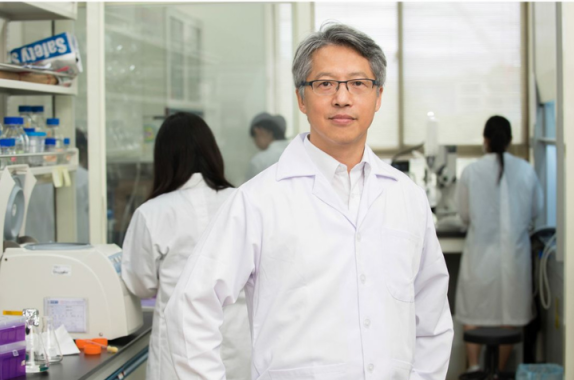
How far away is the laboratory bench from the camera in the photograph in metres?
1.95

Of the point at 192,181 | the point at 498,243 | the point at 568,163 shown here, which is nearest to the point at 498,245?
the point at 498,243

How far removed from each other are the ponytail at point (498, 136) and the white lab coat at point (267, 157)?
4.77 feet

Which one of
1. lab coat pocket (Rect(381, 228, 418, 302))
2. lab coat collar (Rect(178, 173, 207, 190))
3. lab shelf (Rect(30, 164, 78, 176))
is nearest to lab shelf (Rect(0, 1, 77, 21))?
lab shelf (Rect(30, 164, 78, 176))

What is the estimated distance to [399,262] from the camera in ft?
4.94

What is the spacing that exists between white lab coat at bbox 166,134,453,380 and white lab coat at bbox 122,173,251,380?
89 centimetres

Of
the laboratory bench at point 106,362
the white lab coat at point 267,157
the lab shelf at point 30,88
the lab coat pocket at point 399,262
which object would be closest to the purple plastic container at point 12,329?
the laboratory bench at point 106,362

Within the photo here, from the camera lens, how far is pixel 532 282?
431cm

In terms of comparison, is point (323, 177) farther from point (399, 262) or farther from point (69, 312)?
point (69, 312)

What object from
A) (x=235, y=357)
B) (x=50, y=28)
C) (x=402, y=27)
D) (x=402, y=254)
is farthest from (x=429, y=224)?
(x=402, y=27)

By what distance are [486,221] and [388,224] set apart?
2.83 meters

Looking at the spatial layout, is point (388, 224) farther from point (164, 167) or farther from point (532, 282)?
point (532, 282)

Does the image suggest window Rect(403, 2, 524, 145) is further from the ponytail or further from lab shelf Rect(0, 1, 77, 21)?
lab shelf Rect(0, 1, 77, 21)

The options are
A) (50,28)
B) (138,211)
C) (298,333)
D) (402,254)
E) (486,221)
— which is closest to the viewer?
(298,333)

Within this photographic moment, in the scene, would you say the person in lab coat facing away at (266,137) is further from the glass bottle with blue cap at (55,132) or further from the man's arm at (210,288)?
the man's arm at (210,288)
